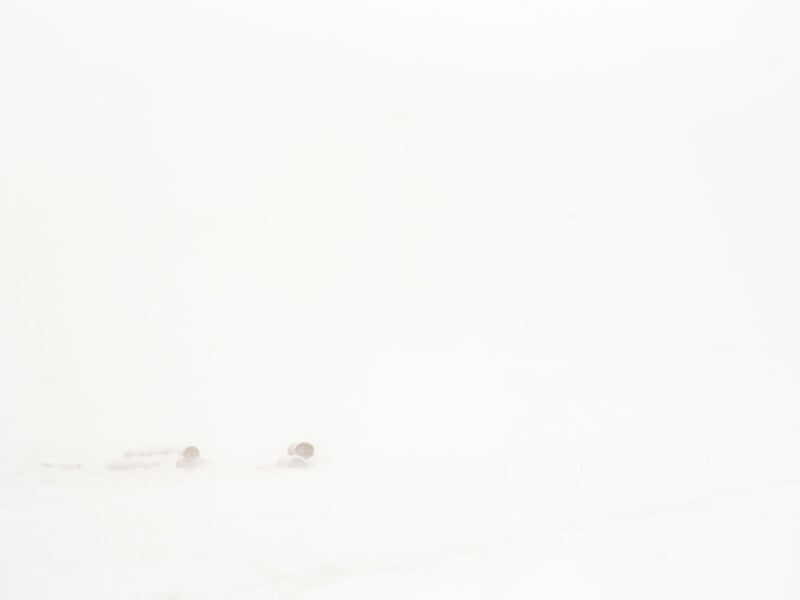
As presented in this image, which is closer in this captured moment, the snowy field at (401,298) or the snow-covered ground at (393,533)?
the snow-covered ground at (393,533)

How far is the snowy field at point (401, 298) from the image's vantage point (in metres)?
4.10

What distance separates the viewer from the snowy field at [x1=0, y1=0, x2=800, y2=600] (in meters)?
4.10

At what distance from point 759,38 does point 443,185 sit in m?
4.28

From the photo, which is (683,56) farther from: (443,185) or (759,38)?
(443,185)

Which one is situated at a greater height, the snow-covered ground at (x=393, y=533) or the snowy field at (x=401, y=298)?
the snowy field at (x=401, y=298)

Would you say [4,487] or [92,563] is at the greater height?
[4,487]

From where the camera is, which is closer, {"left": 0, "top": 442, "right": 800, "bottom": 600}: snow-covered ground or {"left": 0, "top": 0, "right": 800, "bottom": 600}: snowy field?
{"left": 0, "top": 442, "right": 800, "bottom": 600}: snow-covered ground

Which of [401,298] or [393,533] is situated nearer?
[393,533]

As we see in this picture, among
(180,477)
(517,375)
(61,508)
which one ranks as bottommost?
(61,508)

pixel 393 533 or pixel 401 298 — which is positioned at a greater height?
pixel 401 298

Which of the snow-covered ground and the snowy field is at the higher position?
the snowy field

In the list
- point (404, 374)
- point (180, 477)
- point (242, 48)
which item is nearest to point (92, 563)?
point (180, 477)

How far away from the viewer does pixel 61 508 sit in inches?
163

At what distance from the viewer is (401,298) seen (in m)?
6.46
